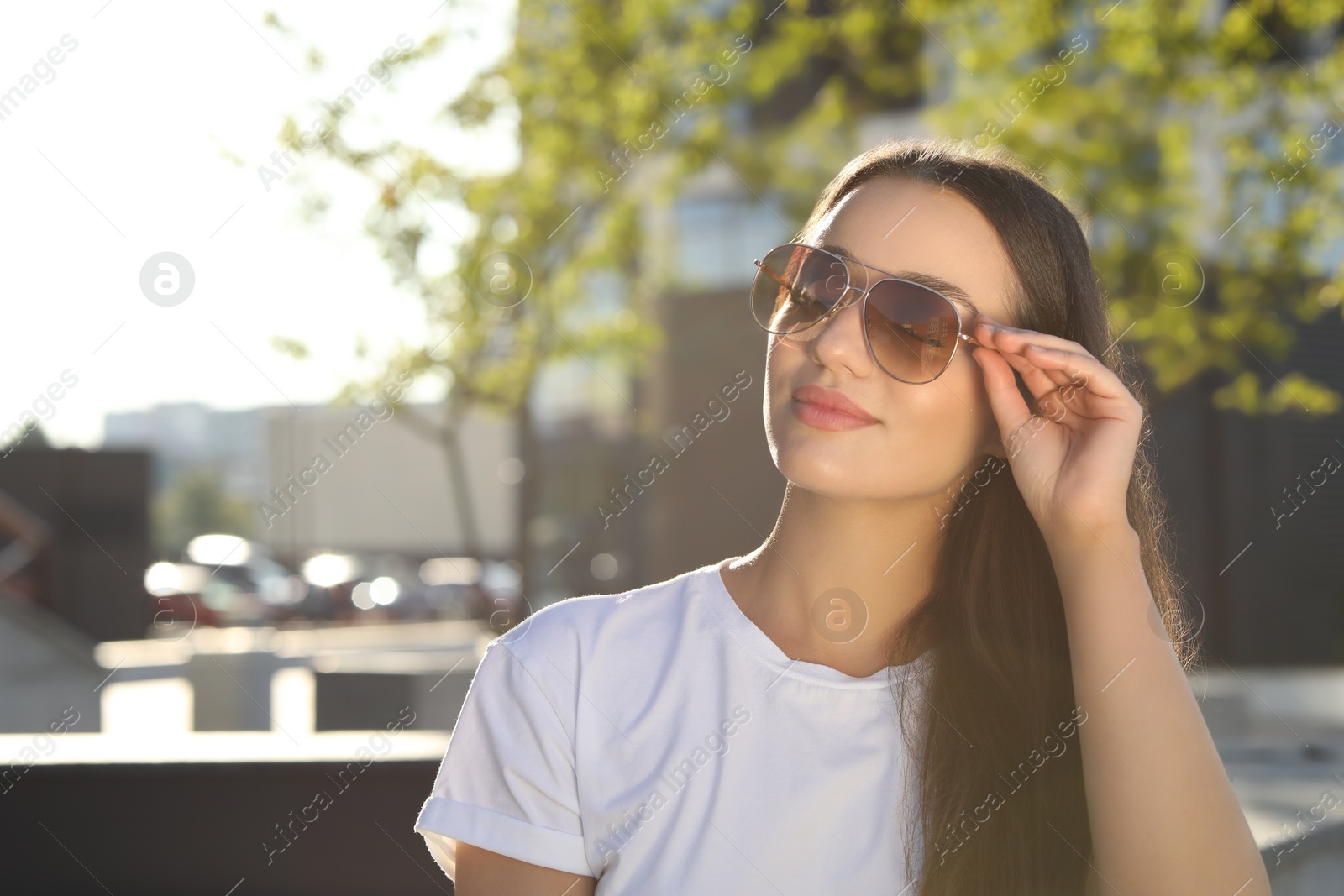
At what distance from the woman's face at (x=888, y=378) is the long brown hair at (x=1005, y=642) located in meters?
0.06

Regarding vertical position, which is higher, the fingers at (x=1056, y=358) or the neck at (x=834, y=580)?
the fingers at (x=1056, y=358)

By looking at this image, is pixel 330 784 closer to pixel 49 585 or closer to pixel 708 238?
pixel 49 585

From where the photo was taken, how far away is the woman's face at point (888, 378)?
2.38 m

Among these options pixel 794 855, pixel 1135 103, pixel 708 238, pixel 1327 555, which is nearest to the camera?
pixel 794 855

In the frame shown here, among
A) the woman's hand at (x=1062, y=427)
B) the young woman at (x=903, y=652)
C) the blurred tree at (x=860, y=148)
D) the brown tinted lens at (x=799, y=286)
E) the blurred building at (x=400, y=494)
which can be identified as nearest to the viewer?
the young woman at (x=903, y=652)

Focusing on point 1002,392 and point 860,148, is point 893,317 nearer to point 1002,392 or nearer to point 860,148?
point 1002,392

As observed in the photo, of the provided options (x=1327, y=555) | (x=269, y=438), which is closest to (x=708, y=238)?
(x=1327, y=555)

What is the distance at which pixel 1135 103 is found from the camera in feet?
35.6

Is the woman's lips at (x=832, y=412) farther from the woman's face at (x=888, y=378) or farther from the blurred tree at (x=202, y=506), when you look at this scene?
the blurred tree at (x=202, y=506)

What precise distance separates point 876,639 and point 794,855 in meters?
0.51

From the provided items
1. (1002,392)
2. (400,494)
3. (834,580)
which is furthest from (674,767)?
(400,494)

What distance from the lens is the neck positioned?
2430 mm

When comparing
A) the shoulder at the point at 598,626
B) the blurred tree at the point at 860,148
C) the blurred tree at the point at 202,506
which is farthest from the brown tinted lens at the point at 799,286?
the blurred tree at the point at 202,506

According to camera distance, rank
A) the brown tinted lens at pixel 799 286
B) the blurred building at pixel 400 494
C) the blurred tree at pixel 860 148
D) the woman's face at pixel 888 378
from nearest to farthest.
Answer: the woman's face at pixel 888 378
the brown tinted lens at pixel 799 286
the blurred tree at pixel 860 148
the blurred building at pixel 400 494
